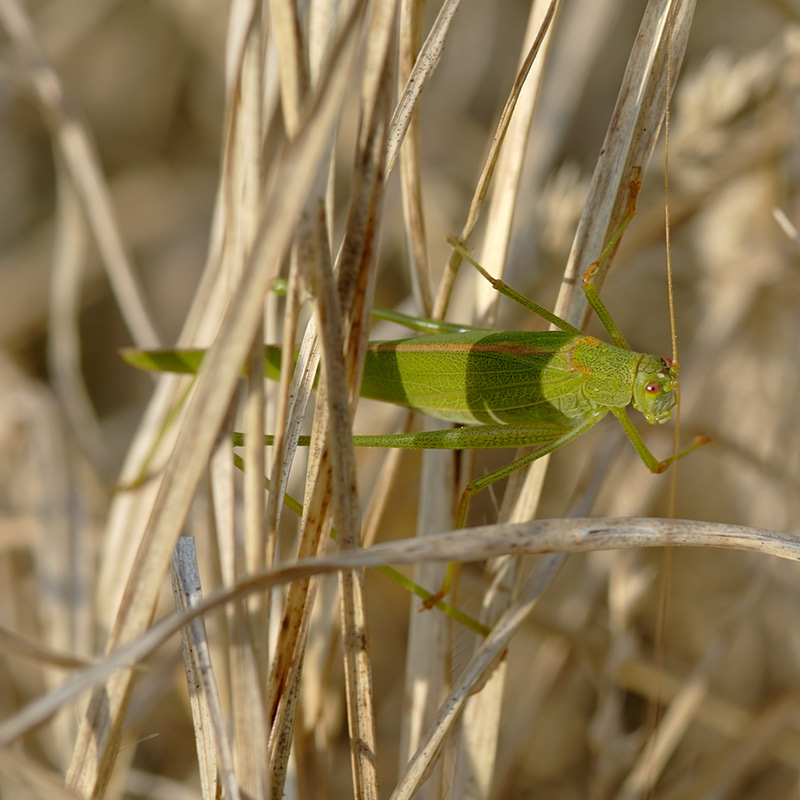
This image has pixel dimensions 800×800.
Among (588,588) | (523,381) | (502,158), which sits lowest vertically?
(588,588)

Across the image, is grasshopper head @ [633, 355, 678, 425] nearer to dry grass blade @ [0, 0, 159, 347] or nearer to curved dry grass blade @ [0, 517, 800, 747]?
curved dry grass blade @ [0, 517, 800, 747]

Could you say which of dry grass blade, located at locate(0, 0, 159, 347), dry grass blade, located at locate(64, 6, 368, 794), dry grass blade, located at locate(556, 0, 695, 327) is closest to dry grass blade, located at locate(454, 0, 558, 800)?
dry grass blade, located at locate(556, 0, 695, 327)

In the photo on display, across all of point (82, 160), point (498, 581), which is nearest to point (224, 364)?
point (498, 581)

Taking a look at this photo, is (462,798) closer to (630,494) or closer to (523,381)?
(523,381)

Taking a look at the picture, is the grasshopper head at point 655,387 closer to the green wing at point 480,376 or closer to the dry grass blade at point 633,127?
the green wing at point 480,376

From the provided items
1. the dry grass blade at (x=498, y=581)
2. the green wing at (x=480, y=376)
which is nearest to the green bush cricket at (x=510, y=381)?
the green wing at (x=480, y=376)

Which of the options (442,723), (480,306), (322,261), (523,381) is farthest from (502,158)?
(442,723)

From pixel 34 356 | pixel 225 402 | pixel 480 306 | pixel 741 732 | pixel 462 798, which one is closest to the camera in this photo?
pixel 225 402

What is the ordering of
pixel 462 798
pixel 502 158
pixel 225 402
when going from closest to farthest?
pixel 225 402 → pixel 462 798 → pixel 502 158
